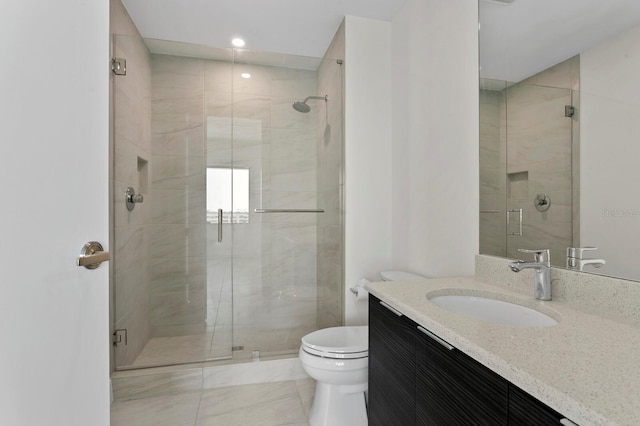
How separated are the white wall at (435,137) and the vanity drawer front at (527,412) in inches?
40.6

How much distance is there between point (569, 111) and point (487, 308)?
73 cm

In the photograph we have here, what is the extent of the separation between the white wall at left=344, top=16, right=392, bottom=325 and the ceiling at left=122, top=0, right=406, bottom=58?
0.17 m

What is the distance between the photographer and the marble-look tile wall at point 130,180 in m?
2.17

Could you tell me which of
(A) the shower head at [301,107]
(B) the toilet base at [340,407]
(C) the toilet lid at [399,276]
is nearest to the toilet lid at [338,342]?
(B) the toilet base at [340,407]

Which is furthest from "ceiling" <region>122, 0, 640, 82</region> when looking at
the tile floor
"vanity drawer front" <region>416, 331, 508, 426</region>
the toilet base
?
the tile floor

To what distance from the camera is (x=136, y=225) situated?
2379mm

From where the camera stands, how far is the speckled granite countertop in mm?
500

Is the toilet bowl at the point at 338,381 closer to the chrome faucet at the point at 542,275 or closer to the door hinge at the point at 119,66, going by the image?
the chrome faucet at the point at 542,275

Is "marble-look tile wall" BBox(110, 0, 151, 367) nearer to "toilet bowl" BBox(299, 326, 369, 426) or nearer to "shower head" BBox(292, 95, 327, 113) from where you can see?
"shower head" BBox(292, 95, 327, 113)

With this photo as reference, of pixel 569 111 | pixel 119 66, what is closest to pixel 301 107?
pixel 119 66

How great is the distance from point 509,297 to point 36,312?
129 cm

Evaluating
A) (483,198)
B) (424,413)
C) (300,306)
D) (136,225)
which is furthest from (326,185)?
(424,413)

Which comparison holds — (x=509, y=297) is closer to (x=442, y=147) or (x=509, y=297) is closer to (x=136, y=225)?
(x=442, y=147)

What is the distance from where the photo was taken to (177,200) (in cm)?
253
